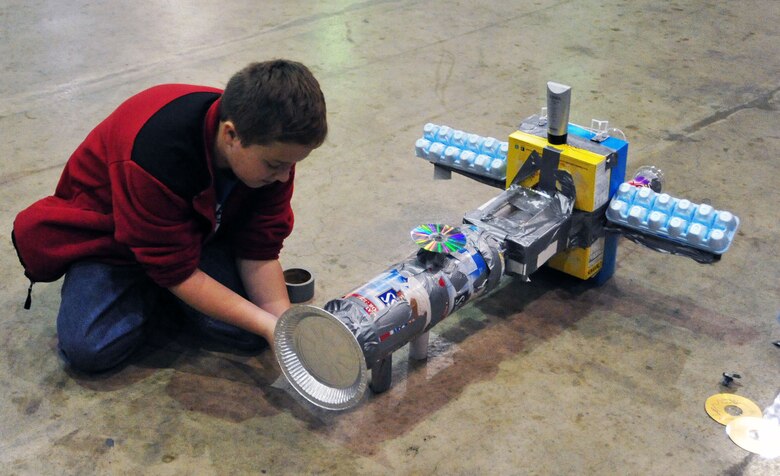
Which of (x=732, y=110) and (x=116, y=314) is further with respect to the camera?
(x=732, y=110)

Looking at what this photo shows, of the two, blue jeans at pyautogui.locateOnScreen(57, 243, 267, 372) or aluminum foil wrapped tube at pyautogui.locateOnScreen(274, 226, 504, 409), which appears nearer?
aluminum foil wrapped tube at pyautogui.locateOnScreen(274, 226, 504, 409)

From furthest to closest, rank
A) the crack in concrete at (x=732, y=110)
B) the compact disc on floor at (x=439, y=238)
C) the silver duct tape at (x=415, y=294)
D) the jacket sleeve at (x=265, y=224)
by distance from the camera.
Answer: the crack in concrete at (x=732, y=110) → the jacket sleeve at (x=265, y=224) → the compact disc on floor at (x=439, y=238) → the silver duct tape at (x=415, y=294)

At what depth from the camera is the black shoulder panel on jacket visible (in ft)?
5.69

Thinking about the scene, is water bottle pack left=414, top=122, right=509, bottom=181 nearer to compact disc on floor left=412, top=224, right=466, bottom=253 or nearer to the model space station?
the model space station

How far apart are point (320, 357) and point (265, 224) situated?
376 mm

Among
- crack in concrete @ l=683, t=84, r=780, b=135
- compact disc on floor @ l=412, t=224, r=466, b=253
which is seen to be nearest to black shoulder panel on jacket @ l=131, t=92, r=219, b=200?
compact disc on floor @ l=412, t=224, r=466, b=253

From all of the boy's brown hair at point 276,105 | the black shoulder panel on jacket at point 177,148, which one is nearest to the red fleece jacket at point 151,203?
the black shoulder panel on jacket at point 177,148

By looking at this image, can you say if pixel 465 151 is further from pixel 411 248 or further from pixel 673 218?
pixel 673 218

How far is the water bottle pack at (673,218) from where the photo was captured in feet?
6.38

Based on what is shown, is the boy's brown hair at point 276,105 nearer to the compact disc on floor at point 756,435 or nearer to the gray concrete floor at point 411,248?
the gray concrete floor at point 411,248

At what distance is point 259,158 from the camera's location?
66.4 inches

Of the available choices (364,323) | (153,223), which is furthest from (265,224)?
(364,323)

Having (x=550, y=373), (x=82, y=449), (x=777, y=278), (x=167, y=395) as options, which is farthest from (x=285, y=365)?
(x=777, y=278)

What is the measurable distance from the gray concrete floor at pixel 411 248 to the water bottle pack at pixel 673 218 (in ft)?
0.80
